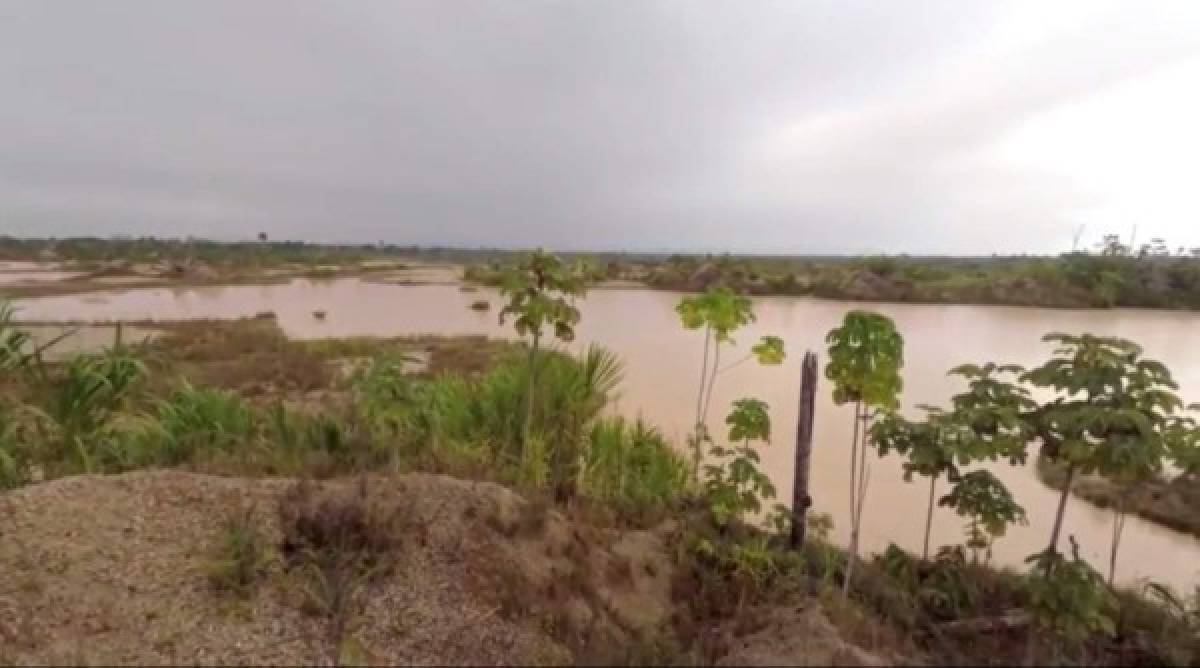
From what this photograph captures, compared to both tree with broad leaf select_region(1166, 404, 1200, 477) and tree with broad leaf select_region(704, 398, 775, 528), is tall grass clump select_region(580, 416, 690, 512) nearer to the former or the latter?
tree with broad leaf select_region(704, 398, 775, 528)

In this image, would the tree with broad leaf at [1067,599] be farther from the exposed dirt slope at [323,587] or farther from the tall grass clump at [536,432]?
the tall grass clump at [536,432]

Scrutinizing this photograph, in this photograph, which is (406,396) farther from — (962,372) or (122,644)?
(962,372)

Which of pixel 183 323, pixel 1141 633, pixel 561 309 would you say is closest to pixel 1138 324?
pixel 1141 633

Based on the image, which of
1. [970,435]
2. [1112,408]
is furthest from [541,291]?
[1112,408]

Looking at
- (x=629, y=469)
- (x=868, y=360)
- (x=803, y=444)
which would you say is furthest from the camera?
(x=629, y=469)

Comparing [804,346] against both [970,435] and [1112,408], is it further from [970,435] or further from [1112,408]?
[1112,408]

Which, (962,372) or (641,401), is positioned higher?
(962,372)
